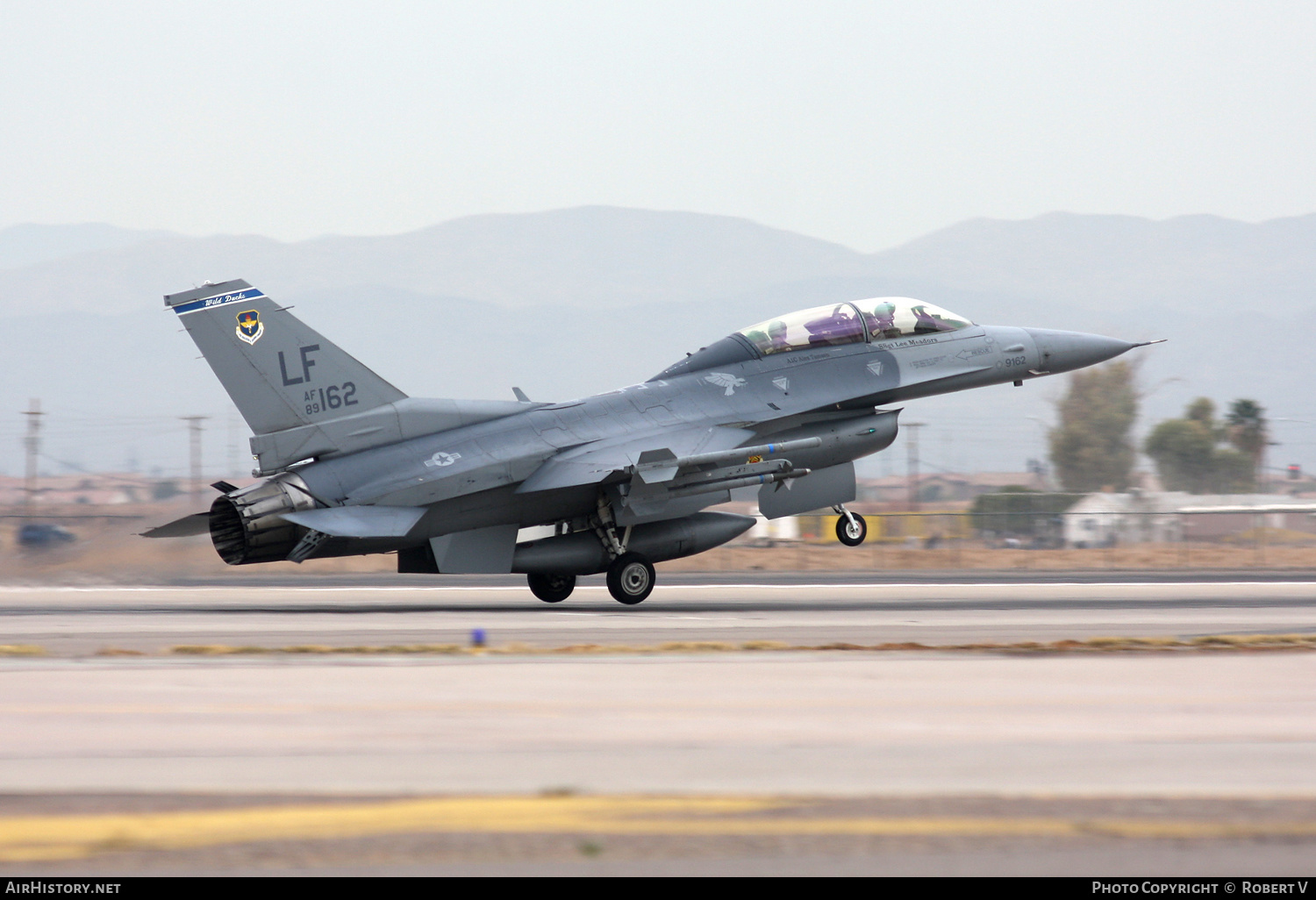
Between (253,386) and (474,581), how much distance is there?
11.6 m

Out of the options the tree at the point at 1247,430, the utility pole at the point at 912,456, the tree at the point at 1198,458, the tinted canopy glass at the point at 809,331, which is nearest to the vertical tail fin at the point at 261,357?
the tinted canopy glass at the point at 809,331

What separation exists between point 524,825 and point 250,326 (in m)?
15.3

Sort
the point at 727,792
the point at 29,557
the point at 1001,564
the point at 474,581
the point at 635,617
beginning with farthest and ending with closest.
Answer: the point at 1001,564
the point at 474,581
the point at 29,557
the point at 635,617
the point at 727,792

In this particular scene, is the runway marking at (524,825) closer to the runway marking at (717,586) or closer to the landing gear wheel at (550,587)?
the landing gear wheel at (550,587)

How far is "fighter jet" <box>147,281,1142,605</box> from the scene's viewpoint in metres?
20.3

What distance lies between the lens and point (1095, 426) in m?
81.6

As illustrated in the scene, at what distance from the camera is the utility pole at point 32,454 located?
41094 mm

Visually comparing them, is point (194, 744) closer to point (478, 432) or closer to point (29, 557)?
point (478, 432)

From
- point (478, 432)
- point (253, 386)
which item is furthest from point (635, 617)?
point (253, 386)

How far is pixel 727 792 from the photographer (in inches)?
285

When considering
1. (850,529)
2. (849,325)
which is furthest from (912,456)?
(850,529)

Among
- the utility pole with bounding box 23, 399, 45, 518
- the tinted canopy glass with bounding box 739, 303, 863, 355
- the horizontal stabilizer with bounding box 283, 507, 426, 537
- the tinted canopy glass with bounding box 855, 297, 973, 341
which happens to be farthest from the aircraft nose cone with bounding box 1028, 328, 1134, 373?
the utility pole with bounding box 23, 399, 45, 518

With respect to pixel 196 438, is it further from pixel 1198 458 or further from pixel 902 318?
pixel 1198 458

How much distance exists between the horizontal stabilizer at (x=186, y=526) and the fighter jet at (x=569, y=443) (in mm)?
30
